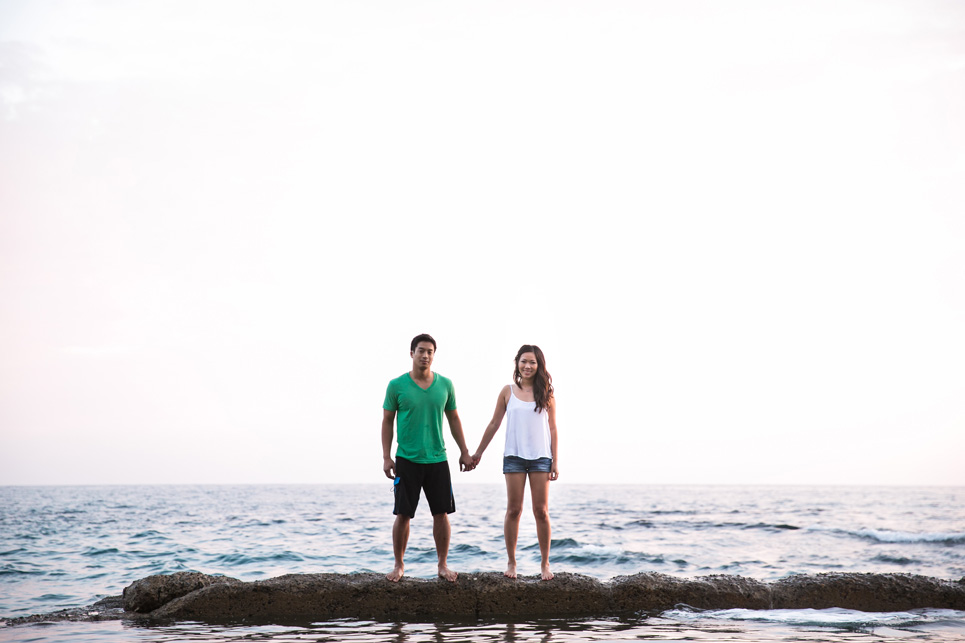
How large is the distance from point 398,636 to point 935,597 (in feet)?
18.8

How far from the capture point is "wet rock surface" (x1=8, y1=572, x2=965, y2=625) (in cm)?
663

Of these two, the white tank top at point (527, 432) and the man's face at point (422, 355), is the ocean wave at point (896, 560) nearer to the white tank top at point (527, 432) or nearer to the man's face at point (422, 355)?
the white tank top at point (527, 432)

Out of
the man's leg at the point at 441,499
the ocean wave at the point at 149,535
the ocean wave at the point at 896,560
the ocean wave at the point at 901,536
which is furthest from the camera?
the ocean wave at the point at 901,536

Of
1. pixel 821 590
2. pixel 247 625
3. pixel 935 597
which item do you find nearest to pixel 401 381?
pixel 247 625

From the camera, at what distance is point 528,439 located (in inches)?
263

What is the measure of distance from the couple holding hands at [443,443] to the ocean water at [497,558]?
932mm

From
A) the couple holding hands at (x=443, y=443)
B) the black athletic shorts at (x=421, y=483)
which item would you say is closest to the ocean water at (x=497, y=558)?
the couple holding hands at (x=443, y=443)

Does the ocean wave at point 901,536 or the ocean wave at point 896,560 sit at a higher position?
the ocean wave at point 896,560

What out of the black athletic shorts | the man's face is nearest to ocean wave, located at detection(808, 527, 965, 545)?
the black athletic shorts

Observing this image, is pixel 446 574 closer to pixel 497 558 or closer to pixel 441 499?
pixel 441 499

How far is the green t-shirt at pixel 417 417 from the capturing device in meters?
6.51

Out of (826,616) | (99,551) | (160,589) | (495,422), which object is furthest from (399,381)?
(99,551)

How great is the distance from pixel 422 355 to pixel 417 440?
0.81 m

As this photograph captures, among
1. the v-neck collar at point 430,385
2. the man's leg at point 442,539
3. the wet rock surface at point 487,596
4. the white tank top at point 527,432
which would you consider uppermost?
the v-neck collar at point 430,385
